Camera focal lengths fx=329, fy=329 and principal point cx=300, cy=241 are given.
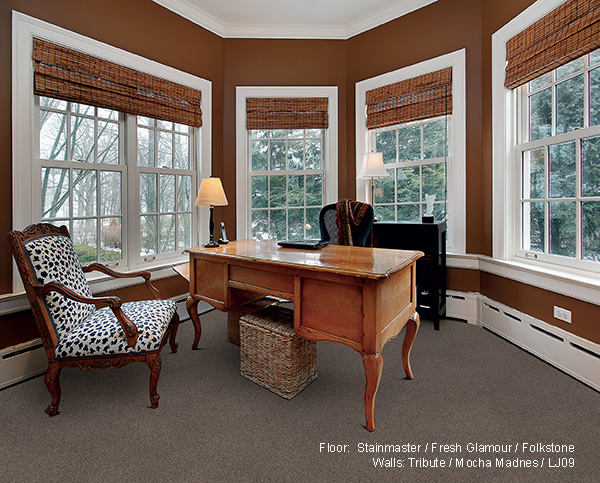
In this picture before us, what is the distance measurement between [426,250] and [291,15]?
309cm

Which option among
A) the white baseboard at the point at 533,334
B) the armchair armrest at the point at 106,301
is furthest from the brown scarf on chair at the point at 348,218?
the armchair armrest at the point at 106,301

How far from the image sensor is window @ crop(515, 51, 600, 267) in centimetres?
231

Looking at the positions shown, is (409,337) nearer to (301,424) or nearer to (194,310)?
(301,424)

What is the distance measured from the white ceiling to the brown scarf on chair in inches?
92.9

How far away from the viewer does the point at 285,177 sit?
416 centimetres

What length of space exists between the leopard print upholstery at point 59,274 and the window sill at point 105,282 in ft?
1.67

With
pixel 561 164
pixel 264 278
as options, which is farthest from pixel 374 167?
pixel 264 278

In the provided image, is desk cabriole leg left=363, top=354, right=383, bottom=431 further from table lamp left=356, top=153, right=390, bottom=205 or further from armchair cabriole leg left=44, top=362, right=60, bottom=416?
table lamp left=356, top=153, right=390, bottom=205

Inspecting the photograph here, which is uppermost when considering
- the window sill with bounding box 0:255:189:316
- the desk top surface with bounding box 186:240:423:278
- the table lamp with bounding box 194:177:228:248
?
the table lamp with bounding box 194:177:228:248

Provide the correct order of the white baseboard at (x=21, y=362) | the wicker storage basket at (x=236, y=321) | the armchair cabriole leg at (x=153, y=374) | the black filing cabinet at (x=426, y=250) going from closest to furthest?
the armchair cabriole leg at (x=153, y=374) → the white baseboard at (x=21, y=362) → the wicker storage basket at (x=236, y=321) → the black filing cabinet at (x=426, y=250)

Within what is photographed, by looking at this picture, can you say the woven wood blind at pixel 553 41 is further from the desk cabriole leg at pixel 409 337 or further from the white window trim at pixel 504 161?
the desk cabriole leg at pixel 409 337

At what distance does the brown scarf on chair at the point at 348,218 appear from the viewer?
2.95 meters

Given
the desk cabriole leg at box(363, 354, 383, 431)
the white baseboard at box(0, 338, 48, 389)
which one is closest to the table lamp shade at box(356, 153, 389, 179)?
the desk cabriole leg at box(363, 354, 383, 431)

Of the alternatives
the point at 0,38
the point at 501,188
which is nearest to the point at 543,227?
the point at 501,188
